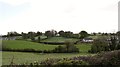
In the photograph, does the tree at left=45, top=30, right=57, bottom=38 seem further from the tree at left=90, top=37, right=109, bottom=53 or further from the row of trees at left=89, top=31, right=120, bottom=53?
the tree at left=90, top=37, right=109, bottom=53

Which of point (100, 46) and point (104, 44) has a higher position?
point (104, 44)

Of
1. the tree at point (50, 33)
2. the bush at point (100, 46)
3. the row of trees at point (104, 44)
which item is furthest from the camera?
the tree at point (50, 33)

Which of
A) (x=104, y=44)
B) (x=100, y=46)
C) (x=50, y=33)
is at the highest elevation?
(x=50, y=33)

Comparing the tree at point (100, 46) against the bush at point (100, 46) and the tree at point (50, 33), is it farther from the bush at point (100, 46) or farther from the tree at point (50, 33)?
the tree at point (50, 33)

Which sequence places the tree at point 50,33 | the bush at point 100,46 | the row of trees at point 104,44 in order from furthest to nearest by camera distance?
the tree at point 50,33 → the bush at point 100,46 → the row of trees at point 104,44

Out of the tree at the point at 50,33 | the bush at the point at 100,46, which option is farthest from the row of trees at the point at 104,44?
the tree at the point at 50,33

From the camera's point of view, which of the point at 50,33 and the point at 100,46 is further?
the point at 50,33

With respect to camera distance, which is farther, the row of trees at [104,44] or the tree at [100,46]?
the tree at [100,46]

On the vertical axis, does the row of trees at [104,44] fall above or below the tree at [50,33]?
below

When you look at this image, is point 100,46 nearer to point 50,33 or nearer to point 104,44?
point 104,44

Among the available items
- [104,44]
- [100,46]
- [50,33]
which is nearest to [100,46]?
[100,46]

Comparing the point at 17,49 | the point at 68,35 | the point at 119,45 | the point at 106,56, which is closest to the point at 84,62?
the point at 106,56

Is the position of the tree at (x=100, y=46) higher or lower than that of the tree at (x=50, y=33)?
lower

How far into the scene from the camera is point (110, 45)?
1330 inches
